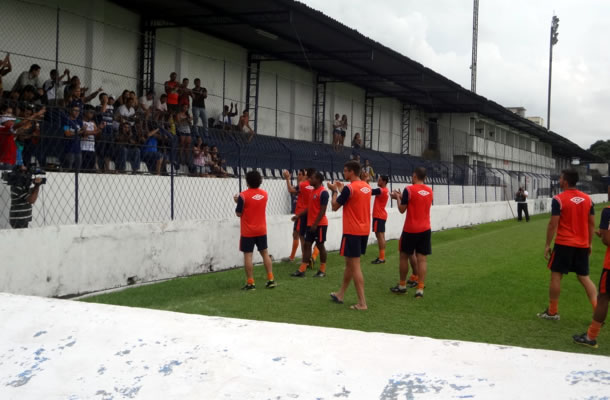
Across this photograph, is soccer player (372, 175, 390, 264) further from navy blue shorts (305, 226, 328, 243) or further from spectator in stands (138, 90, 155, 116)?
spectator in stands (138, 90, 155, 116)

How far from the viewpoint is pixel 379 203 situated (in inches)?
474

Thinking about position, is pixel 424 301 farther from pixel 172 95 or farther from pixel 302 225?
pixel 172 95

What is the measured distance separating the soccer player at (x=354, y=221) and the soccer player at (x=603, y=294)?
8.21ft

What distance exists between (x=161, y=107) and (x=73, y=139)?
516 centimetres

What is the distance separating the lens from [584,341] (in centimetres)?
595

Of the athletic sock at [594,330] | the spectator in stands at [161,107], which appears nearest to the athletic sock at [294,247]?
the spectator in stands at [161,107]

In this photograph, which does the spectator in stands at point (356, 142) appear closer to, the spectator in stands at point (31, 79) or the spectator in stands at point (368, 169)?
the spectator in stands at point (368, 169)

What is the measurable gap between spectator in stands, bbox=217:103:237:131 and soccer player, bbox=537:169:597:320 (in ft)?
36.1

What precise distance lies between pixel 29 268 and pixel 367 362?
5.85 metres

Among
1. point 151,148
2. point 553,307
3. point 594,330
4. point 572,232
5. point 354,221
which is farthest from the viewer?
point 151,148

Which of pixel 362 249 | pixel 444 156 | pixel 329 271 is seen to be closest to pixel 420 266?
pixel 362 249

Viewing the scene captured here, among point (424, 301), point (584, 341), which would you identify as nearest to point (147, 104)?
point (424, 301)

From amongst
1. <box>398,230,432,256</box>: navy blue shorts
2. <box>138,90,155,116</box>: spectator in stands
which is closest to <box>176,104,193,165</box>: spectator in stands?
<box>138,90,155,116</box>: spectator in stands

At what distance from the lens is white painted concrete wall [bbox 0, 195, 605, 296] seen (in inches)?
284
